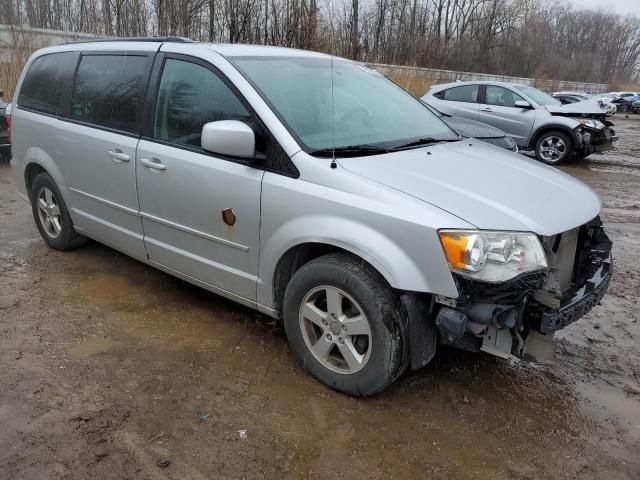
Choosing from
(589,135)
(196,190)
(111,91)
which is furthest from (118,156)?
(589,135)

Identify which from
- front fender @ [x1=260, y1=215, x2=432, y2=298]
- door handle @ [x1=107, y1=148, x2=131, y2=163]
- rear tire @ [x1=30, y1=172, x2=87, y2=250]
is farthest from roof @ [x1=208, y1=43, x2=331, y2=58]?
rear tire @ [x1=30, y1=172, x2=87, y2=250]

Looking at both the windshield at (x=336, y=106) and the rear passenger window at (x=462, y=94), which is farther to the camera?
the rear passenger window at (x=462, y=94)

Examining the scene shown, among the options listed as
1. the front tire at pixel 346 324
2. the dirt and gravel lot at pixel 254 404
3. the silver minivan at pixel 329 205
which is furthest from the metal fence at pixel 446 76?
the front tire at pixel 346 324

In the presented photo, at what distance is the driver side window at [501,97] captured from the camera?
11.8 metres

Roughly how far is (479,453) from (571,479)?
40 cm

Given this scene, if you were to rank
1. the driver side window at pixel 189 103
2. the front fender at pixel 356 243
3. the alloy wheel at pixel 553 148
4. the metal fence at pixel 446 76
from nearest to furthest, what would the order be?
1. the front fender at pixel 356 243
2. the driver side window at pixel 189 103
3. the alloy wheel at pixel 553 148
4. the metal fence at pixel 446 76

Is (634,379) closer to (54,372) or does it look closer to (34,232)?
(54,372)

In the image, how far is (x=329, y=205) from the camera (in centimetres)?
277

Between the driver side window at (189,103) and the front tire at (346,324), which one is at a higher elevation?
the driver side window at (189,103)

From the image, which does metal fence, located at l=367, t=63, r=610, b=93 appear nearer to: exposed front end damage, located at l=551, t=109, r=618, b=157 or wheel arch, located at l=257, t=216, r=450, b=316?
exposed front end damage, located at l=551, t=109, r=618, b=157

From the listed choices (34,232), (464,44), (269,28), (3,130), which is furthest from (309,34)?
(464,44)

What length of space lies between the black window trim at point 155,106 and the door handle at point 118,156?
187mm

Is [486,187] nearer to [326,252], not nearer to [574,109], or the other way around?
[326,252]

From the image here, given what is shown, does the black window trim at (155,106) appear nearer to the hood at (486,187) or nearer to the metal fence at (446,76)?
the hood at (486,187)
